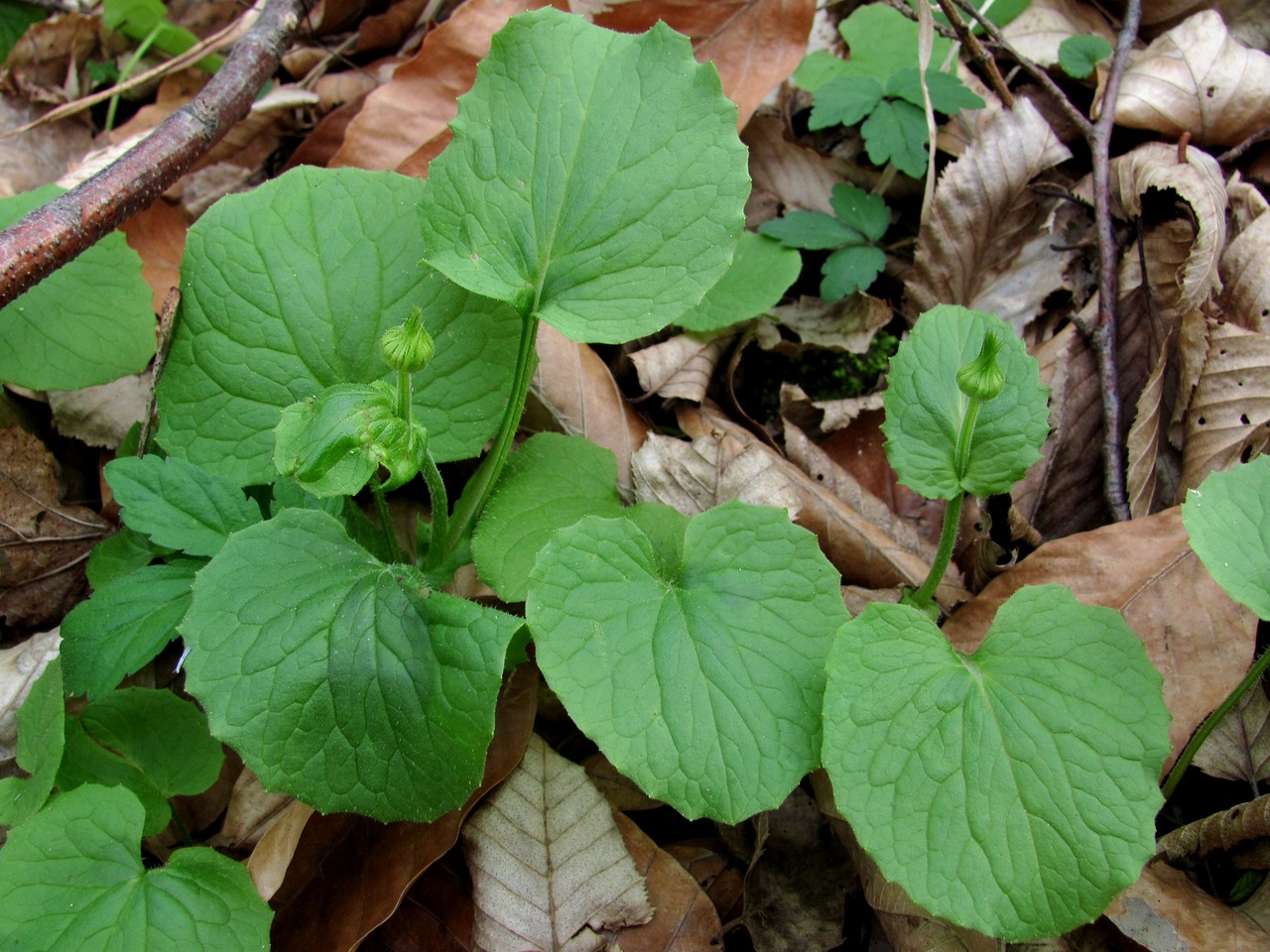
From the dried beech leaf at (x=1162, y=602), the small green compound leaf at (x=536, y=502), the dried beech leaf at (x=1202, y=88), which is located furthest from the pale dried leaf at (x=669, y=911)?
the dried beech leaf at (x=1202, y=88)

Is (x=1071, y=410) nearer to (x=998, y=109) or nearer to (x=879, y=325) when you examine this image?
(x=879, y=325)

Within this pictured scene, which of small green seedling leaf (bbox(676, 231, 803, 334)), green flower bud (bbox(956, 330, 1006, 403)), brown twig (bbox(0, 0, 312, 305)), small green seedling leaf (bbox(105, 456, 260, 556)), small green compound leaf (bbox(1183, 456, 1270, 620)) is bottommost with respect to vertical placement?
small green compound leaf (bbox(1183, 456, 1270, 620))

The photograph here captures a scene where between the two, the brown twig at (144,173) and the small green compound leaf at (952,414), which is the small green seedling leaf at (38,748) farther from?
the small green compound leaf at (952,414)

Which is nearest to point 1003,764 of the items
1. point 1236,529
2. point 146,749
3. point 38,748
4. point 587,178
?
point 1236,529

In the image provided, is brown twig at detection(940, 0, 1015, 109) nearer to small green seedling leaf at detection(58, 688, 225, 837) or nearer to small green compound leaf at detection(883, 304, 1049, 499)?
small green compound leaf at detection(883, 304, 1049, 499)

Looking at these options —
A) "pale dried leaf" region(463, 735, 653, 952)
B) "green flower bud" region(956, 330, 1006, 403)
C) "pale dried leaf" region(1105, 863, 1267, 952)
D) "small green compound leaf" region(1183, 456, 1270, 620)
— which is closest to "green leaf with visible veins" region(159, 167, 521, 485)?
"pale dried leaf" region(463, 735, 653, 952)
